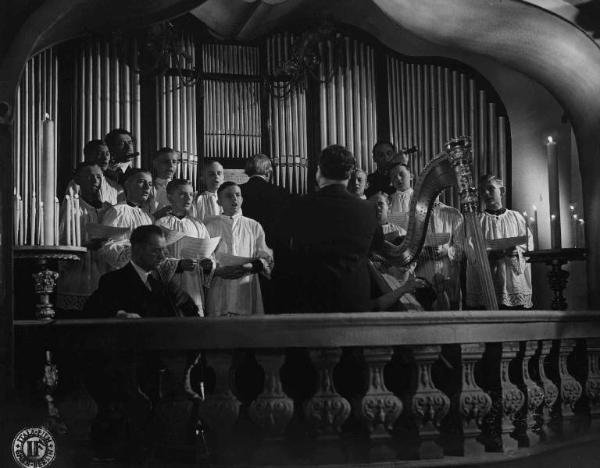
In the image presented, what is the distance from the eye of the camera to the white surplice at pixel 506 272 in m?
10.1

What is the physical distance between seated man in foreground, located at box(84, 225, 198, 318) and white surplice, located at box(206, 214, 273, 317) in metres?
1.99

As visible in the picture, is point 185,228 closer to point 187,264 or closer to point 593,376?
point 187,264

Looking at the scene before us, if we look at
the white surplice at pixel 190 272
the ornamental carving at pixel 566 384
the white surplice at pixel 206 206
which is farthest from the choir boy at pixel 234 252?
the ornamental carving at pixel 566 384

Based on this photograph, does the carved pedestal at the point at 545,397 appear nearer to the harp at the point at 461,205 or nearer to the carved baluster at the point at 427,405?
the harp at the point at 461,205

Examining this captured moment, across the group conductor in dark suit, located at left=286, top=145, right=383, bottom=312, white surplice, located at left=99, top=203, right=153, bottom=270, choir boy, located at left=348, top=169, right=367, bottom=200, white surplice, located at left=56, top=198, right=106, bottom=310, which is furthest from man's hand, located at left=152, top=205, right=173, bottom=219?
conductor in dark suit, located at left=286, top=145, right=383, bottom=312

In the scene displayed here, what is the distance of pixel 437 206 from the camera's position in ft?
33.4

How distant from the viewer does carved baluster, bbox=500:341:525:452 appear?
568cm

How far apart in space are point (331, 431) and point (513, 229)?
18.2ft

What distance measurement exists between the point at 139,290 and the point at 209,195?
339cm

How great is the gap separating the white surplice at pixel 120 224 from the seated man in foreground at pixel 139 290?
1.38 meters

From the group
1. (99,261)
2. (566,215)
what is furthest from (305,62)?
(99,261)

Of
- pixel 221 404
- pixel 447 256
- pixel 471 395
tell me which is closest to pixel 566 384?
pixel 471 395

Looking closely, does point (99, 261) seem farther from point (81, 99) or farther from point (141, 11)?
point (81, 99)

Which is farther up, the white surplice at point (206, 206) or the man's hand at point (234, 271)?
the white surplice at point (206, 206)
